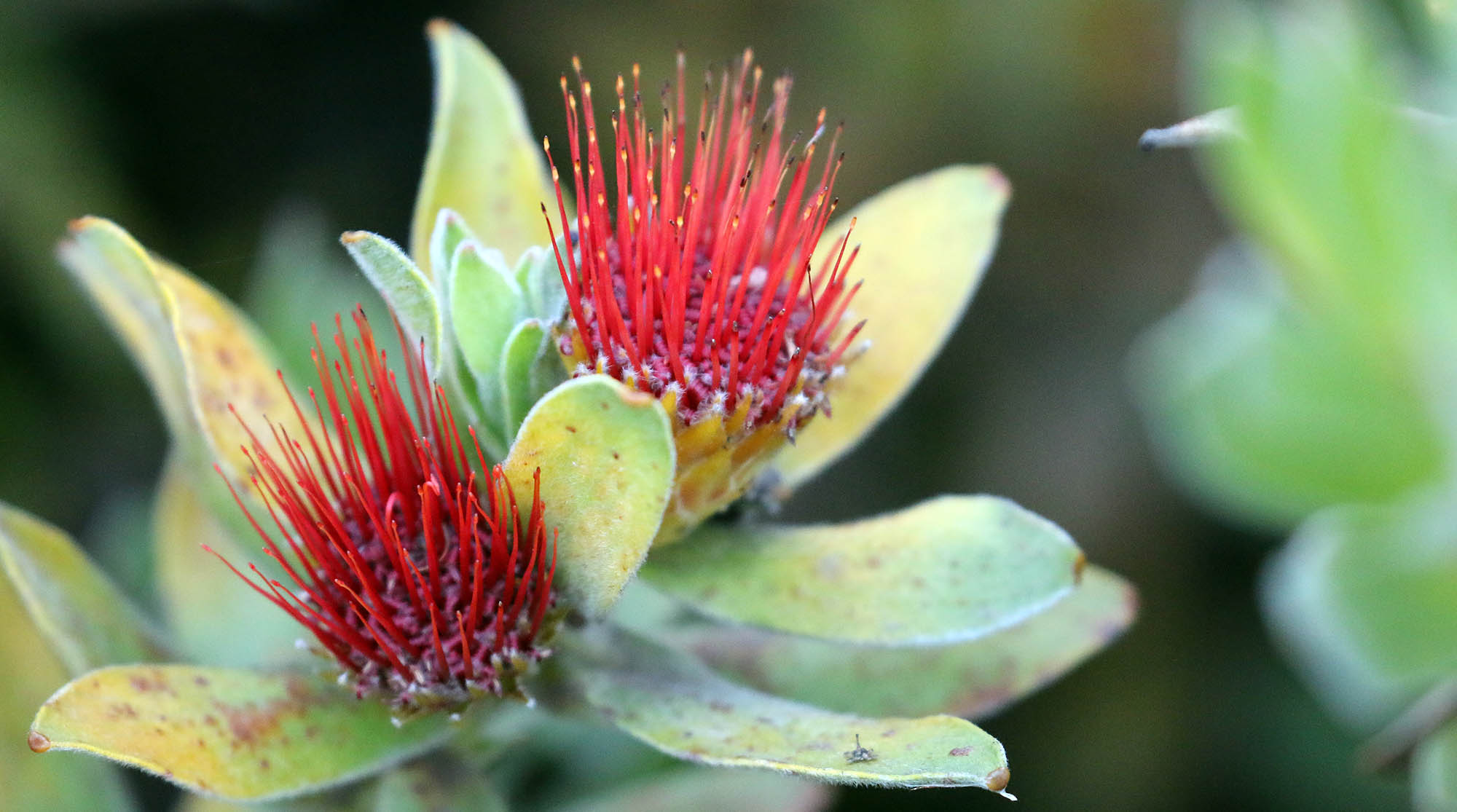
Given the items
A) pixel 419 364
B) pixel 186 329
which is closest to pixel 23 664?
pixel 186 329

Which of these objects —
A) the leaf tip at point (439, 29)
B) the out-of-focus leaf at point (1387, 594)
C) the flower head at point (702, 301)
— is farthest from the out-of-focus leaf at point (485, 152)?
the out-of-focus leaf at point (1387, 594)

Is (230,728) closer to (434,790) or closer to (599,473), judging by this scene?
(434,790)

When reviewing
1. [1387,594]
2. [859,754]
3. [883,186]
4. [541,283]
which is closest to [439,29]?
[541,283]

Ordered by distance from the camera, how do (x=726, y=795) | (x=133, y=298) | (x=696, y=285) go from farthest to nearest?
(x=726, y=795) < (x=133, y=298) < (x=696, y=285)

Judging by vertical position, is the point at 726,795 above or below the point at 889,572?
below

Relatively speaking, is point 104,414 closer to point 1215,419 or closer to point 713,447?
point 713,447
